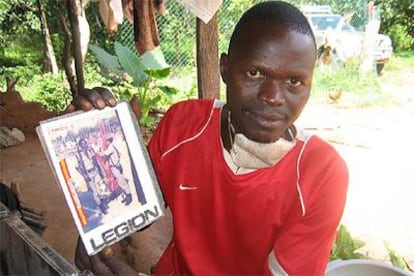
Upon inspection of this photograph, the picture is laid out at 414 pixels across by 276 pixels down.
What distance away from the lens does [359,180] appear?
4848 millimetres

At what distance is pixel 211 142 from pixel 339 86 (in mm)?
7238

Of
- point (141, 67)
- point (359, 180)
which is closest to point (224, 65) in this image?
point (359, 180)

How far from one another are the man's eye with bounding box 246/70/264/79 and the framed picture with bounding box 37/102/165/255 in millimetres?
298

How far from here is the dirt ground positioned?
3451 millimetres

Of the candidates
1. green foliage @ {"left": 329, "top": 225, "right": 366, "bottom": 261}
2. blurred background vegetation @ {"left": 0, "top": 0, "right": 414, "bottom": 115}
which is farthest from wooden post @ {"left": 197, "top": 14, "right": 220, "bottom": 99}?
blurred background vegetation @ {"left": 0, "top": 0, "right": 414, "bottom": 115}

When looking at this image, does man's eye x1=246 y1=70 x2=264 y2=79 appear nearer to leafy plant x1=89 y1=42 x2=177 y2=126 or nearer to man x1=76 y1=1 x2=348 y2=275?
man x1=76 y1=1 x2=348 y2=275

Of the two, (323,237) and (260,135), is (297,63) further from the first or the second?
(323,237)

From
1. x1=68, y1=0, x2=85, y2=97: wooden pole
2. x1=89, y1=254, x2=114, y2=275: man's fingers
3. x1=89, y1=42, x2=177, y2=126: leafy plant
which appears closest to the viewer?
x1=89, y1=254, x2=114, y2=275: man's fingers

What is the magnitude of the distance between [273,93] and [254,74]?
7cm

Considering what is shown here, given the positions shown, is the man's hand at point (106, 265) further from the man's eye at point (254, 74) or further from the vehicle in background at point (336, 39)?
the vehicle in background at point (336, 39)

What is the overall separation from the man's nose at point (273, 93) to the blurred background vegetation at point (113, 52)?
5.30m

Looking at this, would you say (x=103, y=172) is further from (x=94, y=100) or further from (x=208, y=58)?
(x=208, y=58)

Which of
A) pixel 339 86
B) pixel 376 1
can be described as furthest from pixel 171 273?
pixel 376 1

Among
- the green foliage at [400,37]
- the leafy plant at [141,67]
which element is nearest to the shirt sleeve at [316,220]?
the leafy plant at [141,67]
